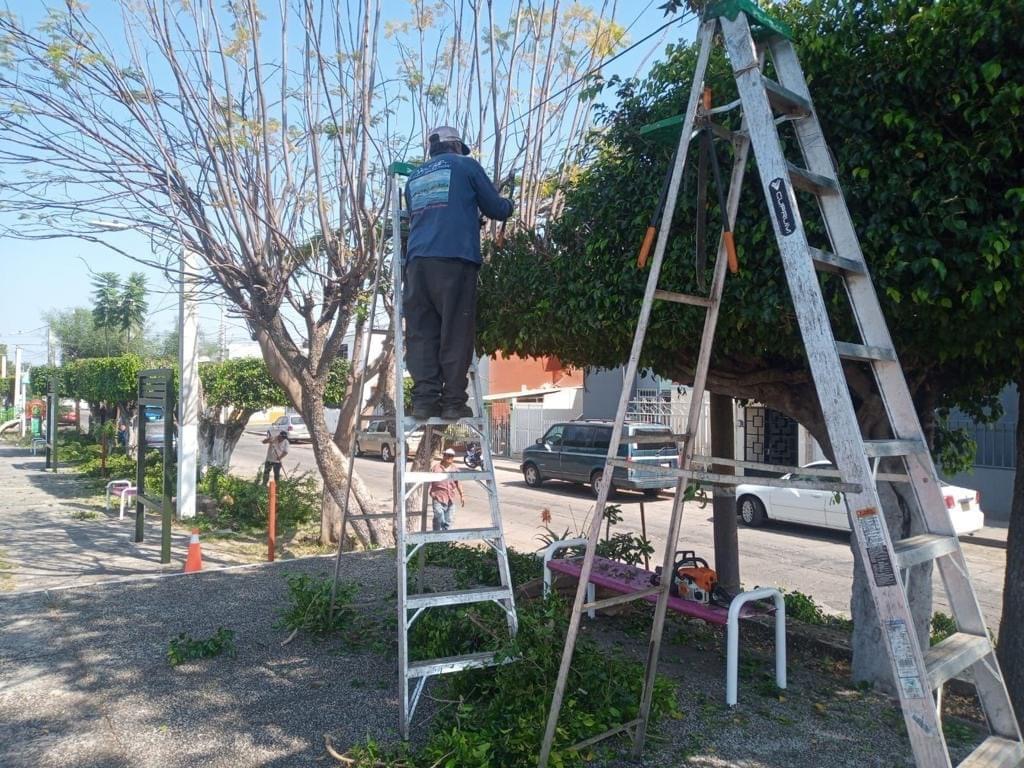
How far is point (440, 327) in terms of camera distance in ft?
16.2

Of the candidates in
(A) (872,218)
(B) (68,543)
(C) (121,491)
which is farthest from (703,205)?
(C) (121,491)

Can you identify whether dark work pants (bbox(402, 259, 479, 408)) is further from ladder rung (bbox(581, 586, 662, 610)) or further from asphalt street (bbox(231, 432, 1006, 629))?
asphalt street (bbox(231, 432, 1006, 629))

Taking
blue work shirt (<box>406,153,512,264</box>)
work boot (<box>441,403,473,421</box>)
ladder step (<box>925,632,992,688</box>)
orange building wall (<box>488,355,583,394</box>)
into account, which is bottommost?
ladder step (<box>925,632,992,688</box>)

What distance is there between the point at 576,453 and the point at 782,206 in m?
18.0

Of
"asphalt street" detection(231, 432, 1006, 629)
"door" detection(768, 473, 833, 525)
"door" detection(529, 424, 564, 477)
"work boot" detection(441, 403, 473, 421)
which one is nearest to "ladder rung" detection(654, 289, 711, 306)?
"work boot" detection(441, 403, 473, 421)

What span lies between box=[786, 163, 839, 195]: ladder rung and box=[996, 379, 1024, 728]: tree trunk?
211 cm

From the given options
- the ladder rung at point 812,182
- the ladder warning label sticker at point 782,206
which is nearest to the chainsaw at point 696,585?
the ladder rung at point 812,182

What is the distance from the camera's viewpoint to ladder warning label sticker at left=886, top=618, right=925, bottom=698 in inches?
99.7

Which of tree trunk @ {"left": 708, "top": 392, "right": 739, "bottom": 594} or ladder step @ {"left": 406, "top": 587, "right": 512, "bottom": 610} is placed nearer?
ladder step @ {"left": 406, "top": 587, "right": 512, "bottom": 610}

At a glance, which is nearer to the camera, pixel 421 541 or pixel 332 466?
pixel 421 541

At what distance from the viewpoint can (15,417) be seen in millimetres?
43031

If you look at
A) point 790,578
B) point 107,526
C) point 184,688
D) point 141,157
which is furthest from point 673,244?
point 107,526

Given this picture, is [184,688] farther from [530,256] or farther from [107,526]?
[107,526]

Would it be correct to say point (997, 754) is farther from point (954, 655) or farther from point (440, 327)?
point (440, 327)
